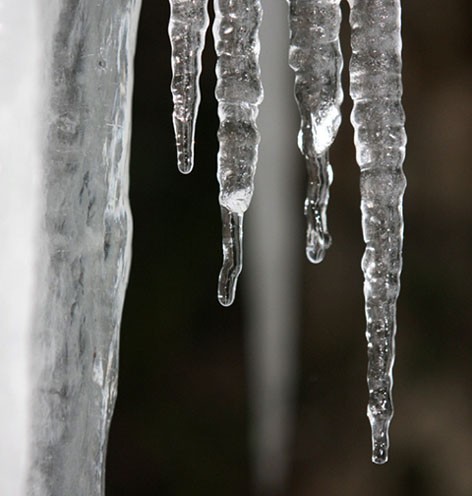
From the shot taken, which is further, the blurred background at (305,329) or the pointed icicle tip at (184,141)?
the blurred background at (305,329)

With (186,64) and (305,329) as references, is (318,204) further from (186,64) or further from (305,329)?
(305,329)

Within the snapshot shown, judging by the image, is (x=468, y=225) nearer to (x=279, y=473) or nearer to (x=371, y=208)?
(x=279, y=473)

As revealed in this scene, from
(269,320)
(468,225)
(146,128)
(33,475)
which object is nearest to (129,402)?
(269,320)

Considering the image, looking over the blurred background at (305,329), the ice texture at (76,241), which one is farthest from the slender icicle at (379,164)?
the blurred background at (305,329)

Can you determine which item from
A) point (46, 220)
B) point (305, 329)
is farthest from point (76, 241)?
point (305, 329)

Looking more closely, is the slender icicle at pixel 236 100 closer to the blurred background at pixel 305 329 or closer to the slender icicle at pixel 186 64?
the slender icicle at pixel 186 64

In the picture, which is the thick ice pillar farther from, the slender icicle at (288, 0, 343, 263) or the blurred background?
the blurred background

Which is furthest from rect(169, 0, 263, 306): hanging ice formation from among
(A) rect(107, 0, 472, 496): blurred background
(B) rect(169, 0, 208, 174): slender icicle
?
(A) rect(107, 0, 472, 496): blurred background
